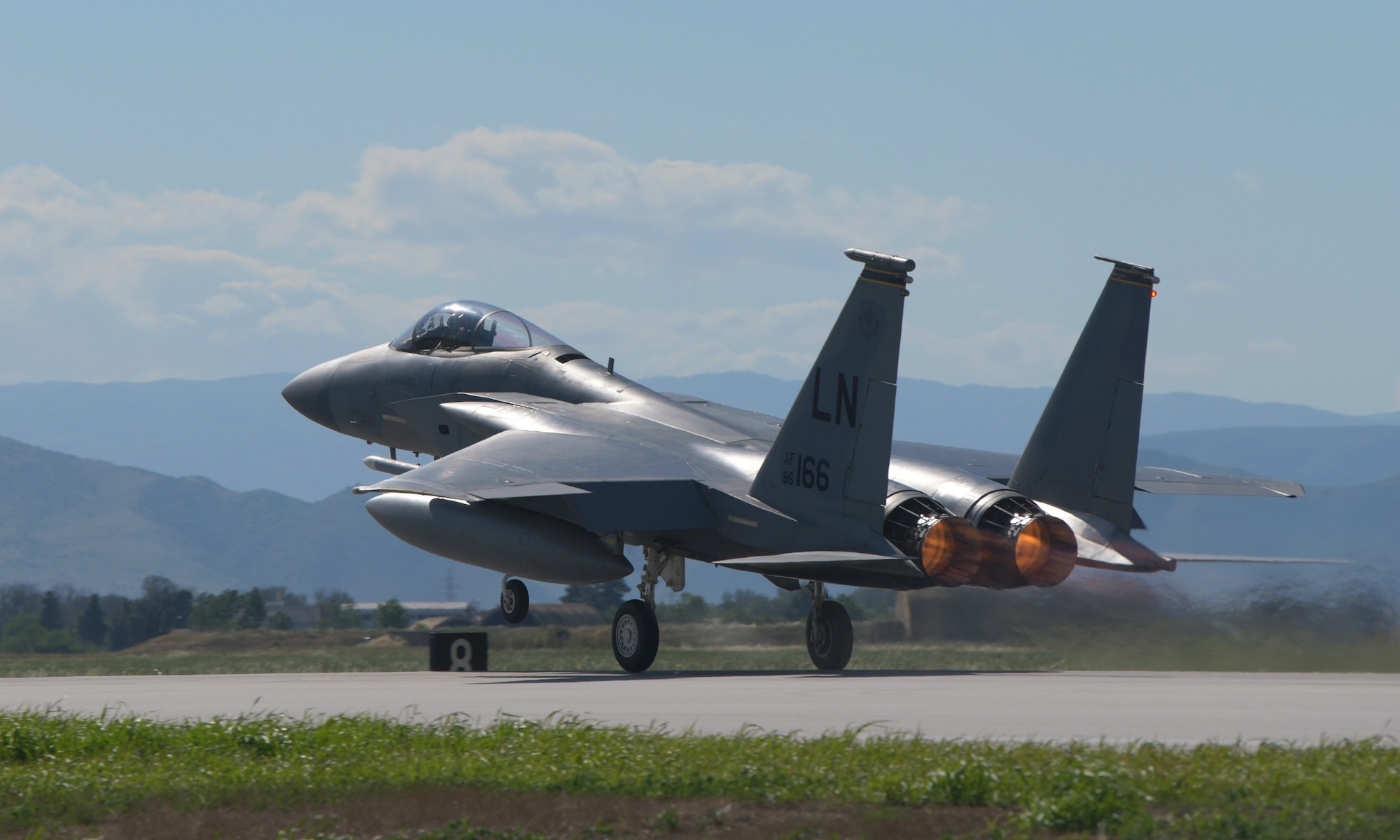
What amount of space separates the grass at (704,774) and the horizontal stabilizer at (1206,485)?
1396cm

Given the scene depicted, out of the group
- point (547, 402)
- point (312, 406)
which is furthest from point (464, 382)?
point (312, 406)

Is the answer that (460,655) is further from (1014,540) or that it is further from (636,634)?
(1014,540)

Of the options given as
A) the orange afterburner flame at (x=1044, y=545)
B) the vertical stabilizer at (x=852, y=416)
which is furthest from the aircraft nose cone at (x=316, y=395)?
the orange afterburner flame at (x=1044, y=545)

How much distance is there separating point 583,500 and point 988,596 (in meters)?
6.51

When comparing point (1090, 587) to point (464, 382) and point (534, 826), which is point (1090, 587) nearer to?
point (464, 382)

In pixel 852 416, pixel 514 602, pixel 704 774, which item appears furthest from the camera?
pixel 514 602

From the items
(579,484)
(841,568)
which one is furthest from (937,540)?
(579,484)

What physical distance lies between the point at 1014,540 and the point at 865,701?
5.03m

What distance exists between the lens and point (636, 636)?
1856 centimetres

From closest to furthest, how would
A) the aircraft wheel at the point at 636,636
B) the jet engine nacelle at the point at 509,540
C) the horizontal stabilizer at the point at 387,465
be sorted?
1. the jet engine nacelle at the point at 509,540
2. the aircraft wheel at the point at 636,636
3. the horizontal stabilizer at the point at 387,465

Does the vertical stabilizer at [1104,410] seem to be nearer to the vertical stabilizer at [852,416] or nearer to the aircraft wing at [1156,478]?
the aircraft wing at [1156,478]

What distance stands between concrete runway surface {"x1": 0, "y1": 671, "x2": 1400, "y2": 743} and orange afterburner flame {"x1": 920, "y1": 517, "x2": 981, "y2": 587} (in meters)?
1.24

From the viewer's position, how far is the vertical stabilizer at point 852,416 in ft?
53.8

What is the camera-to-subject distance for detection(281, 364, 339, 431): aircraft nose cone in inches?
1001
